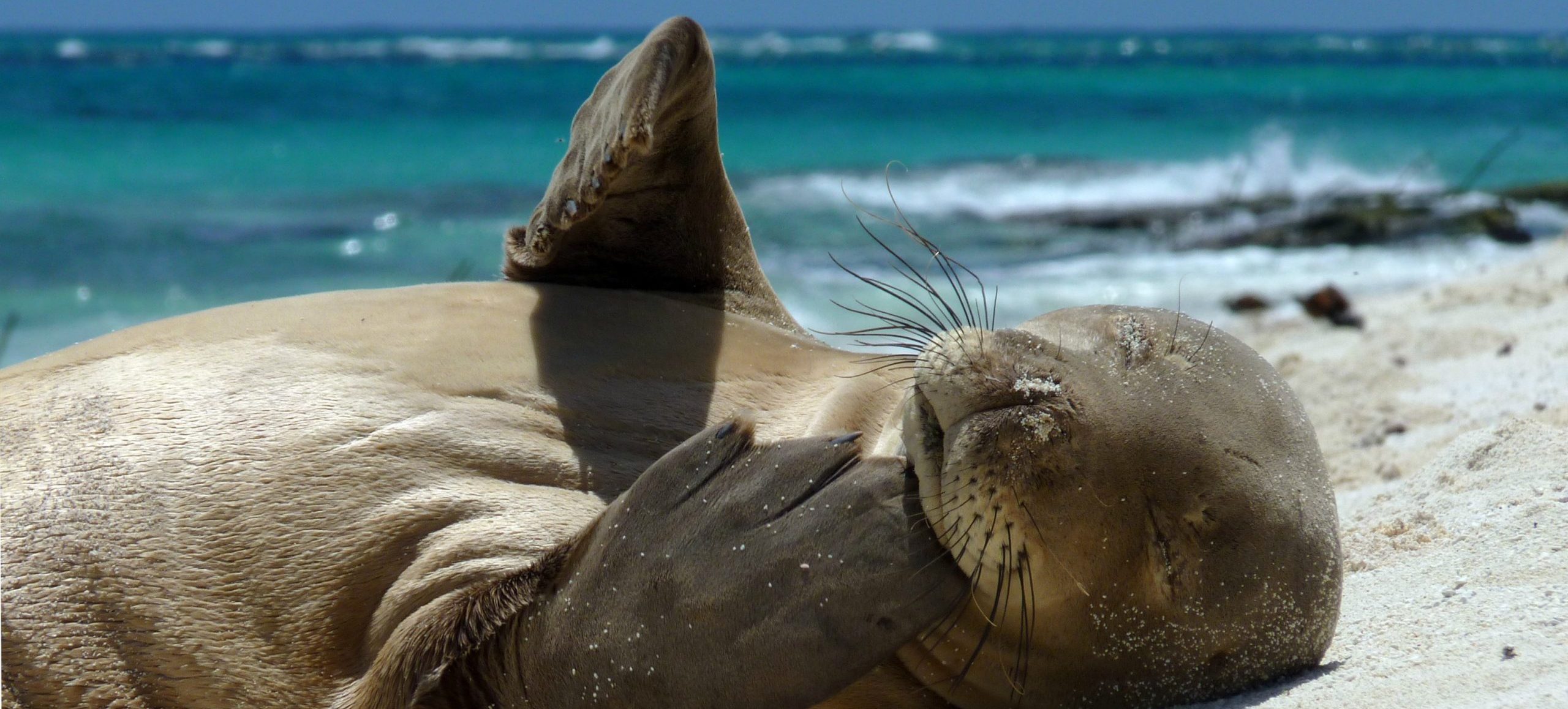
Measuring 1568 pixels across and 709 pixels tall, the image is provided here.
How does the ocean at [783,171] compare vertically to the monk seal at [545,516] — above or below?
below

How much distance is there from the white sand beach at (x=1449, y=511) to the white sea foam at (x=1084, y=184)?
7.84 meters

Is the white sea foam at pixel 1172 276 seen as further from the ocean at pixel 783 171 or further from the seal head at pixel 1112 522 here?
the seal head at pixel 1112 522

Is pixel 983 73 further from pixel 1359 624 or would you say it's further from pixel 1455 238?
pixel 1359 624

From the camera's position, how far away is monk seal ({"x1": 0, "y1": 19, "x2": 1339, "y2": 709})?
225 cm

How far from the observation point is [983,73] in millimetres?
46625

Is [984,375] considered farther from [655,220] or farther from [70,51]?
[70,51]

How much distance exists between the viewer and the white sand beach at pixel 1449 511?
2189mm

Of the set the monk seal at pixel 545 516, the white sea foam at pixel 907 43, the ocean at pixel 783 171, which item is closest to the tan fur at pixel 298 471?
the monk seal at pixel 545 516

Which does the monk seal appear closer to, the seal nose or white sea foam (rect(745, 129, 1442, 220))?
the seal nose

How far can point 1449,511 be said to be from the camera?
10.1 feet

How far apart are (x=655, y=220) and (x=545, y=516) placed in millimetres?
1158

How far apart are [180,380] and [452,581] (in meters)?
0.75

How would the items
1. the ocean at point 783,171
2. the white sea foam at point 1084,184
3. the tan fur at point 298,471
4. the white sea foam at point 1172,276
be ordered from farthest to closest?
the white sea foam at point 1084,184
the ocean at point 783,171
the white sea foam at point 1172,276
the tan fur at point 298,471

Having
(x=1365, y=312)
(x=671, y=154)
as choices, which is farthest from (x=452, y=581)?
(x=1365, y=312)
